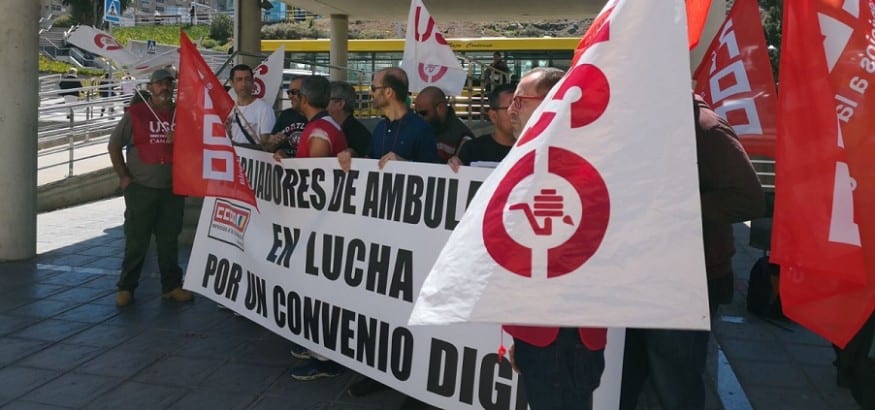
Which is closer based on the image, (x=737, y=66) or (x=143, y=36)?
(x=737, y=66)

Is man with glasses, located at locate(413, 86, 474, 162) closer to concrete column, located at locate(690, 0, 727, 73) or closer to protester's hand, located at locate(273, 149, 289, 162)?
protester's hand, located at locate(273, 149, 289, 162)

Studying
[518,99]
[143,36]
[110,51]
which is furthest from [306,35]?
[518,99]

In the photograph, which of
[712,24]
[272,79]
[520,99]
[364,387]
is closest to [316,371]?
[364,387]

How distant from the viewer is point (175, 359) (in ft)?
16.4

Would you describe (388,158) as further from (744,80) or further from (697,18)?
(744,80)

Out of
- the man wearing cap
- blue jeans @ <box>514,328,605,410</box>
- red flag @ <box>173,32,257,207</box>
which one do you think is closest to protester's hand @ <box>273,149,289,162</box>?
red flag @ <box>173,32,257,207</box>

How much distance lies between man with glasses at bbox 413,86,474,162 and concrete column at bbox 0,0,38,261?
4.65 meters

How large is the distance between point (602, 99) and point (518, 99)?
2.02 ft

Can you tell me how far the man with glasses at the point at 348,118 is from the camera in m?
5.38

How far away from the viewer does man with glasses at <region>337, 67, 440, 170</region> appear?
4363 millimetres

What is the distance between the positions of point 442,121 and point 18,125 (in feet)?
16.0

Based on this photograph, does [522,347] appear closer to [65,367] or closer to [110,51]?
[65,367]

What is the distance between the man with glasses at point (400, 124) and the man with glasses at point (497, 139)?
0.24 metres

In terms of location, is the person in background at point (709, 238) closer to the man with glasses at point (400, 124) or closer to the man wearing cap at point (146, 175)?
the man with glasses at point (400, 124)
